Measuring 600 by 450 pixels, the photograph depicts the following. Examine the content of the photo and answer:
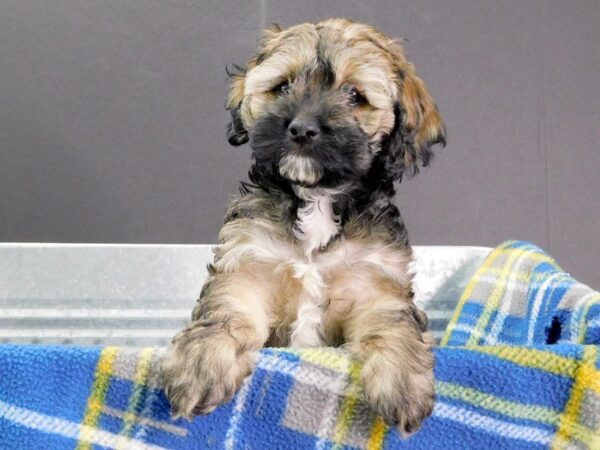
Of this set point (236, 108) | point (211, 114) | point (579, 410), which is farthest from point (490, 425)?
point (211, 114)

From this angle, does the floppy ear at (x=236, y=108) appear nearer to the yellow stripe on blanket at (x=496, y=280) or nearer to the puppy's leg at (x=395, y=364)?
the puppy's leg at (x=395, y=364)

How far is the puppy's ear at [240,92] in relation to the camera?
1.33 m

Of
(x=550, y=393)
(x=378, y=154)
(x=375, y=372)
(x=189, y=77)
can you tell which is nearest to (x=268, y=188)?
(x=378, y=154)

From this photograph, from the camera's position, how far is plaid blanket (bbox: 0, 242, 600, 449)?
0.79 meters

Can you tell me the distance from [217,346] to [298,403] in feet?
0.47

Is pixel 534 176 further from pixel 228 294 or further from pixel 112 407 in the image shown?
pixel 112 407

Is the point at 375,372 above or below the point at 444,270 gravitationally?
above

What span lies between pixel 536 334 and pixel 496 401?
481 millimetres

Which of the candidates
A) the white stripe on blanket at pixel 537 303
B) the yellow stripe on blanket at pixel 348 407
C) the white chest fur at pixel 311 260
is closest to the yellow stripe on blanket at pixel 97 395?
the yellow stripe on blanket at pixel 348 407

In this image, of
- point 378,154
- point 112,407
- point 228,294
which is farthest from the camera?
point 378,154

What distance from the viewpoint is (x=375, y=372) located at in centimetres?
83

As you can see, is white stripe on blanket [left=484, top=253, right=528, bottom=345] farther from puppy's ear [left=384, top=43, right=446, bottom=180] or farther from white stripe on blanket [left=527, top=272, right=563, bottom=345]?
puppy's ear [left=384, top=43, right=446, bottom=180]

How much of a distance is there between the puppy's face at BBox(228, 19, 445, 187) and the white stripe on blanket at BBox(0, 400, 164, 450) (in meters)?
0.52

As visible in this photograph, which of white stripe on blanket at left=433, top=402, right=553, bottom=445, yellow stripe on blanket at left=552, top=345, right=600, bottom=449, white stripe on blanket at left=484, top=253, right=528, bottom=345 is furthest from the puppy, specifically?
white stripe on blanket at left=484, top=253, right=528, bottom=345
